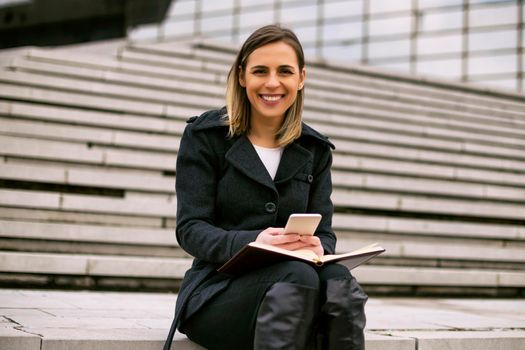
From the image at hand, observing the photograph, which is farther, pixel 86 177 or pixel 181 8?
pixel 181 8

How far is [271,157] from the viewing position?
2.55 meters

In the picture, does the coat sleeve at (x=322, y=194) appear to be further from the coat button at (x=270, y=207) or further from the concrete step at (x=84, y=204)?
the concrete step at (x=84, y=204)

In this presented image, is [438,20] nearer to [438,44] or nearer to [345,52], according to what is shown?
[438,44]

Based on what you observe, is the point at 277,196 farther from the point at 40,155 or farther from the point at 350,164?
the point at 350,164

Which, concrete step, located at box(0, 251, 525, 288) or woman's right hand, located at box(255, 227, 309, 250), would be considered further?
concrete step, located at box(0, 251, 525, 288)

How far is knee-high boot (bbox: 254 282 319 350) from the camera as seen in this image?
78.7 inches

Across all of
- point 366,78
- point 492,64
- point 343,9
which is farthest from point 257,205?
point 343,9

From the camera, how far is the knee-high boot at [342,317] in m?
2.06

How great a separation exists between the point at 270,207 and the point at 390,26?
1873cm

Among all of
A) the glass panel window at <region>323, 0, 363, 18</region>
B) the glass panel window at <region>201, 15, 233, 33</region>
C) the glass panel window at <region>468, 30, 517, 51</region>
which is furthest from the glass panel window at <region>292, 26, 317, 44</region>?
the glass panel window at <region>468, 30, 517, 51</region>

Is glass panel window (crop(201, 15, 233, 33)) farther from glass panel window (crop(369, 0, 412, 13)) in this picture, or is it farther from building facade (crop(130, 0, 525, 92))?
glass panel window (crop(369, 0, 412, 13))

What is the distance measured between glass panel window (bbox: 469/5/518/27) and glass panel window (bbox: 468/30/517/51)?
260 mm

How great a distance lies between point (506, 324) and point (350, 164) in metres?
3.52

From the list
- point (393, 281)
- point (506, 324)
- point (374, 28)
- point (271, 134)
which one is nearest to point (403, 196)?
point (393, 281)
